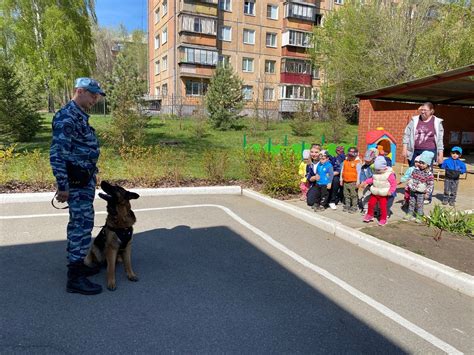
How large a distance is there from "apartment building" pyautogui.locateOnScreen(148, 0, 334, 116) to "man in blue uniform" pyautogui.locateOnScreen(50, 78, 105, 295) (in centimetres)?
3109

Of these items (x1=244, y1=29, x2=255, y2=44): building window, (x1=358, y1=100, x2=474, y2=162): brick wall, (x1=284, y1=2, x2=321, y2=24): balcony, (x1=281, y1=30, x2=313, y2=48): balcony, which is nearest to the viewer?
(x1=358, y1=100, x2=474, y2=162): brick wall

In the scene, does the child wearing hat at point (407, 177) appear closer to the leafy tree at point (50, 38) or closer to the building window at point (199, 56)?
the leafy tree at point (50, 38)

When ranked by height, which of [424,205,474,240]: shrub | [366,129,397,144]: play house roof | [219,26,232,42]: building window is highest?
[219,26,232,42]: building window

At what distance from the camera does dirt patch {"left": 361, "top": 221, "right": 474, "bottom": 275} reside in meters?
4.24

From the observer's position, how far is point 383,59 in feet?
77.8

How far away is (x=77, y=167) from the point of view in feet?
10.7

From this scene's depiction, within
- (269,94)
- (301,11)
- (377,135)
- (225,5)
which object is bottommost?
(377,135)

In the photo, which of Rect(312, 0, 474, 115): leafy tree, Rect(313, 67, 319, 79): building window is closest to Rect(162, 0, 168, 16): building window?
Rect(313, 67, 319, 79): building window

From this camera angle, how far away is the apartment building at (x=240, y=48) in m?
35.8

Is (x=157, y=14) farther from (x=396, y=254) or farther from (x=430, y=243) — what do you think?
(x=396, y=254)

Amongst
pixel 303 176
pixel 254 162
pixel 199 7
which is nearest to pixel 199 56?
pixel 199 7

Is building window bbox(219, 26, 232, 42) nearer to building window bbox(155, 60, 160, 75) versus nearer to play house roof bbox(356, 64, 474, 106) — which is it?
building window bbox(155, 60, 160, 75)

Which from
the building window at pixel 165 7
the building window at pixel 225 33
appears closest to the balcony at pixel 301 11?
the building window at pixel 225 33

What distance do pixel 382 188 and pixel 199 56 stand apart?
110 ft
